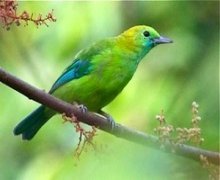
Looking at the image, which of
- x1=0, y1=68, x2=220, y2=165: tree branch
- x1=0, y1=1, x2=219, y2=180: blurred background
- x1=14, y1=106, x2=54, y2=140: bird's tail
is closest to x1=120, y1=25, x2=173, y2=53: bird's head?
x1=0, y1=1, x2=219, y2=180: blurred background

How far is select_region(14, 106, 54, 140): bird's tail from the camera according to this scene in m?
3.04

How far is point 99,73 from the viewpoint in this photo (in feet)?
11.0

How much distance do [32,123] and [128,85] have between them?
67 cm

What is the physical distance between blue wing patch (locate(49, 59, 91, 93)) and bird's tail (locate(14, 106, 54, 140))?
0.46 feet

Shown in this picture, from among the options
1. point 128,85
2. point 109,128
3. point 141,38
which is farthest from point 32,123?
point 109,128

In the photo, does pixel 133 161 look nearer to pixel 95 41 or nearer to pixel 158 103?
pixel 158 103

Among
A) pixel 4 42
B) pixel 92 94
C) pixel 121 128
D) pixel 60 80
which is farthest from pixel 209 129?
pixel 4 42

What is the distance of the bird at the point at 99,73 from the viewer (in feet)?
10.5

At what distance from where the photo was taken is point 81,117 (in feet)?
6.00

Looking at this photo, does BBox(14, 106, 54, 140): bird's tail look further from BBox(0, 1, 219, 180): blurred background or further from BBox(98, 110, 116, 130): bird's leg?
BBox(98, 110, 116, 130): bird's leg

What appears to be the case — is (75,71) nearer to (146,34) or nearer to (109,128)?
(146,34)

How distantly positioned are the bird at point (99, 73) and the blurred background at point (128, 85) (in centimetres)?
8

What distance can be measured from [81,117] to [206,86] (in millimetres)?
764

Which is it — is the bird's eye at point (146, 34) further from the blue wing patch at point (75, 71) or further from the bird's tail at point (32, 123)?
the bird's tail at point (32, 123)
